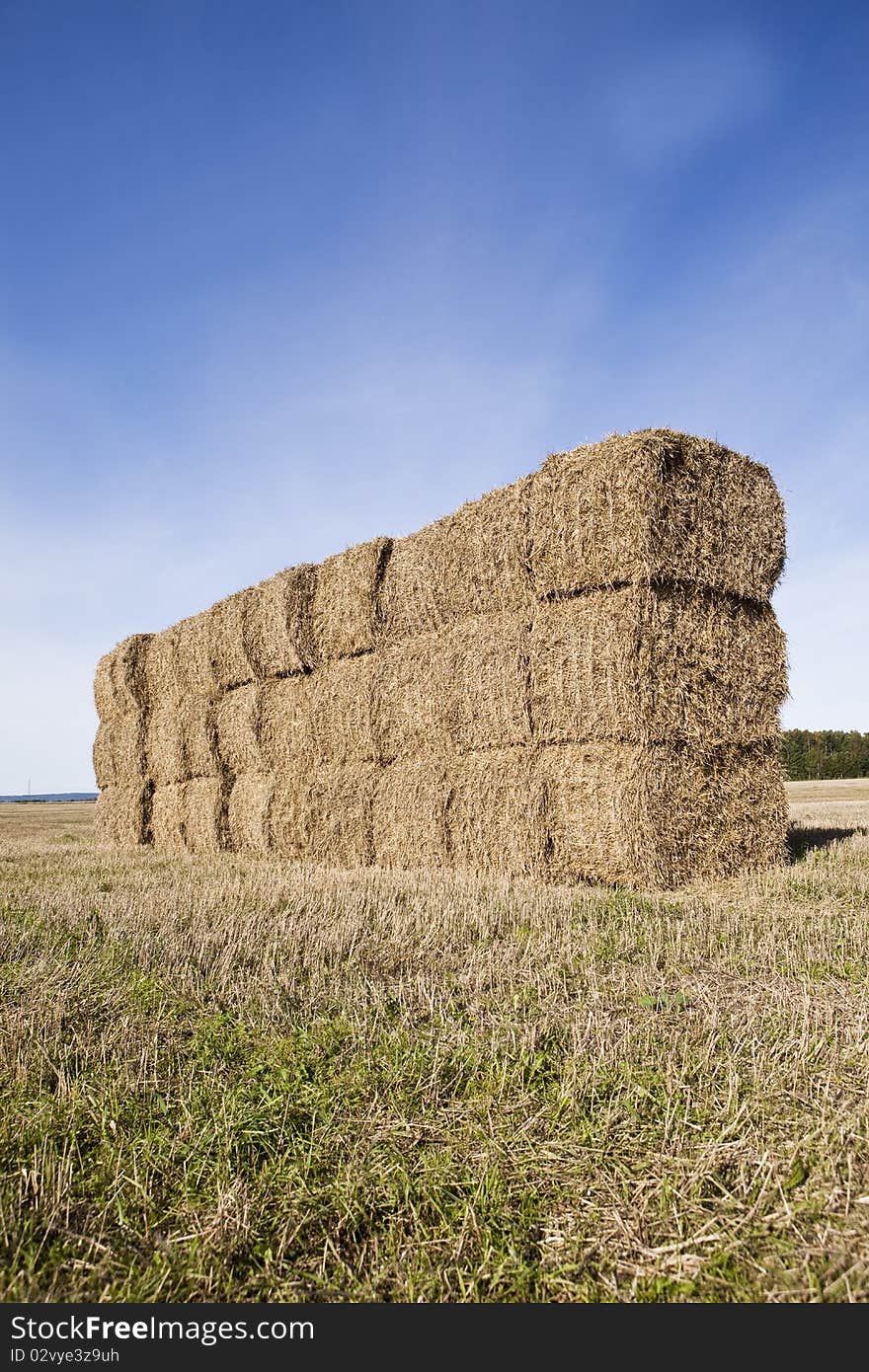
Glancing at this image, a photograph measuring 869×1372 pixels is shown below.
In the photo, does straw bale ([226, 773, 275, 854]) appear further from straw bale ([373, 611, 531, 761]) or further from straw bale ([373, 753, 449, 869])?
straw bale ([373, 611, 531, 761])

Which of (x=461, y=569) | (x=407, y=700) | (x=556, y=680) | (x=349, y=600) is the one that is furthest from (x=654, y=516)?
(x=349, y=600)

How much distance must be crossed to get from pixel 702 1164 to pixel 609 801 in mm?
5684

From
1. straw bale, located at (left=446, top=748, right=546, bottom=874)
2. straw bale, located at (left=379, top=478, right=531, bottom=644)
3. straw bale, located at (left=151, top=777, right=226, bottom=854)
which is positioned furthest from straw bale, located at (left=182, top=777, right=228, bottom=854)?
straw bale, located at (left=446, top=748, right=546, bottom=874)

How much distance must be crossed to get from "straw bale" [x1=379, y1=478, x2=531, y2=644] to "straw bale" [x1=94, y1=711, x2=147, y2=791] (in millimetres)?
6988

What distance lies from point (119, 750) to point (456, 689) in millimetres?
9005

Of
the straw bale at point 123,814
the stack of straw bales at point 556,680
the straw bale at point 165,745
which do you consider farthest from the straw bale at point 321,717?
the straw bale at point 123,814

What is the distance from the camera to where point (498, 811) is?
9.61 metres

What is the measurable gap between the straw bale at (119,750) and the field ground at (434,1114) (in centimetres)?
995

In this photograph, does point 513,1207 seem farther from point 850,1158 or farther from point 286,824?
point 286,824

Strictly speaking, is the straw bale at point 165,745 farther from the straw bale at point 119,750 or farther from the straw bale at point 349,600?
the straw bale at point 349,600

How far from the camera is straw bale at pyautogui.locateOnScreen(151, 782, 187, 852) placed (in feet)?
49.0

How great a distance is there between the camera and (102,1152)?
10.2 feet

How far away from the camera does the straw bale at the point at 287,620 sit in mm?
12172

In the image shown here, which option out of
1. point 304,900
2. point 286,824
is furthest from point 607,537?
point 286,824
